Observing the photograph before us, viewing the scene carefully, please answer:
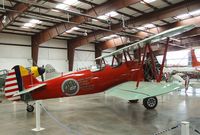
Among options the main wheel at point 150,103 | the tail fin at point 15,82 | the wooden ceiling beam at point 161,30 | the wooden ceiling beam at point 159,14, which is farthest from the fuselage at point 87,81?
the wooden ceiling beam at point 161,30

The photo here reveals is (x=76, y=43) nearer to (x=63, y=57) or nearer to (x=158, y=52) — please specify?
(x=63, y=57)

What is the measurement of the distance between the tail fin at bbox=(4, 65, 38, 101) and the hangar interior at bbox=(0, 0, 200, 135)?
84 centimetres

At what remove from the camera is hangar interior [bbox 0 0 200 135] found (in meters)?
5.95

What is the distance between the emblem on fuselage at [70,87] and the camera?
762cm

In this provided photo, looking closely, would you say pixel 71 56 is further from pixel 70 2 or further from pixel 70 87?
pixel 70 87

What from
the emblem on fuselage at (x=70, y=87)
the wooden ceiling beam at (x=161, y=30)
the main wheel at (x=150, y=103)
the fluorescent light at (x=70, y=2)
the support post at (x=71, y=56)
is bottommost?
the main wheel at (x=150, y=103)

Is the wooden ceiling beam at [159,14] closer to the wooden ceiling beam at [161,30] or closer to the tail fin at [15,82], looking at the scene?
the wooden ceiling beam at [161,30]

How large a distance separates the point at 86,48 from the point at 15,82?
1933 centimetres

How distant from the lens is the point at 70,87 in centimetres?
768

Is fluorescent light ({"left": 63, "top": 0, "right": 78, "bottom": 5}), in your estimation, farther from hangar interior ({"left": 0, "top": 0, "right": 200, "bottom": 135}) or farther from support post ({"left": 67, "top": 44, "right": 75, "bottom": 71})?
support post ({"left": 67, "top": 44, "right": 75, "bottom": 71})

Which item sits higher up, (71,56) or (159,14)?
(159,14)

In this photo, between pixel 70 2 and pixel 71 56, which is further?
pixel 71 56

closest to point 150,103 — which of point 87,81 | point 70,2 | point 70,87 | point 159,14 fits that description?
point 87,81

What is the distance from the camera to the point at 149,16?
53.2 ft
